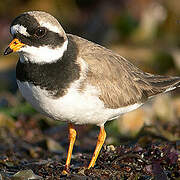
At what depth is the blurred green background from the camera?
874 cm

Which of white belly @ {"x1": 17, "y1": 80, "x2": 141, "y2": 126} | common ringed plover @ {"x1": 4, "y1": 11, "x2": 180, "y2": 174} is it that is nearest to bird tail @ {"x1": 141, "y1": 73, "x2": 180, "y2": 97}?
common ringed plover @ {"x1": 4, "y1": 11, "x2": 180, "y2": 174}

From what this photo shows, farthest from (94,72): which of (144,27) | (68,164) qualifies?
(144,27)

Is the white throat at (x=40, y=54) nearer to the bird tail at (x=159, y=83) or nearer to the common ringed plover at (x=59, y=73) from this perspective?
the common ringed plover at (x=59, y=73)

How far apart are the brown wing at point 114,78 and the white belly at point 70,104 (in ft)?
0.54

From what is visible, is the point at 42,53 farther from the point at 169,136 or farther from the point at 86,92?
the point at 169,136

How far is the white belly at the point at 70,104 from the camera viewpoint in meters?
5.52

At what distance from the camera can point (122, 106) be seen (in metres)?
6.27

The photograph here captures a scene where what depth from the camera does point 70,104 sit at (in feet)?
18.2

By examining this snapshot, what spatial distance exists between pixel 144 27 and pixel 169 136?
6008mm

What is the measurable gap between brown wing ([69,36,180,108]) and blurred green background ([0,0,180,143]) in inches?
52.1

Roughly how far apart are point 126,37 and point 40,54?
794 cm

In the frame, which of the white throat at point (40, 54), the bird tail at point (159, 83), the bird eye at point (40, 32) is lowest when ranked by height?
the bird tail at point (159, 83)

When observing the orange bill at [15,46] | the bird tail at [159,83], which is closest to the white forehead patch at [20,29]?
the orange bill at [15,46]

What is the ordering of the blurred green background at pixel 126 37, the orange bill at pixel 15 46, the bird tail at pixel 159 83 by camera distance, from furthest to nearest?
the blurred green background at pixel 126 37 < the bird tail at pixel 159 83 < the orange bill at pixel 15 46
